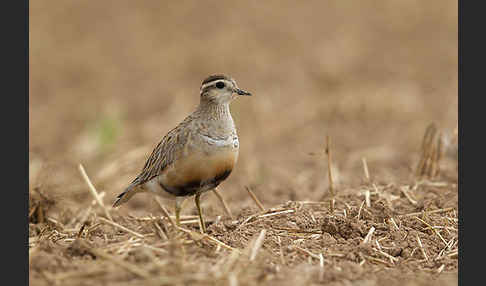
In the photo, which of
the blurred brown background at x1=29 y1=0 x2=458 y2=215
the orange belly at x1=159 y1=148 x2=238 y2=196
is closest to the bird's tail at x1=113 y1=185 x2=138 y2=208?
the orange belly at x1=159 y1=148 x2=238 y2=196

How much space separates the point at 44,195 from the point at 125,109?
25.1 ft

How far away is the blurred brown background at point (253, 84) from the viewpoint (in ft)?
35.0

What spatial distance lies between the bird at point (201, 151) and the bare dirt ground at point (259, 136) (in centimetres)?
41

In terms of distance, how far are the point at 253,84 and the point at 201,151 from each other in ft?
33.3

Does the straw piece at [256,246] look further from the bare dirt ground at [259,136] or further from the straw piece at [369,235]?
the straw piece at [369,235]

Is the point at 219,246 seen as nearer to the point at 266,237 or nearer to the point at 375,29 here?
the point at 266,237

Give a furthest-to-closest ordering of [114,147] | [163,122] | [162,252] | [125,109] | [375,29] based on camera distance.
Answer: [375,29]
[125,109]
[163,122]
[114,147]
[162,252]

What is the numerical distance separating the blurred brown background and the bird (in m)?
1.61

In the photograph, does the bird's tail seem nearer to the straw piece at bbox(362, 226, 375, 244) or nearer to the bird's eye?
the bird's eye

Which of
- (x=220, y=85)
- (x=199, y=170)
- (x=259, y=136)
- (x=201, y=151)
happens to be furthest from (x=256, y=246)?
(x=259, y=136)

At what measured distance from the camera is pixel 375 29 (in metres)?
19.3

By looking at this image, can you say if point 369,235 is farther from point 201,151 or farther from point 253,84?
point 253,84

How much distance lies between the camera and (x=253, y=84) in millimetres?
16156

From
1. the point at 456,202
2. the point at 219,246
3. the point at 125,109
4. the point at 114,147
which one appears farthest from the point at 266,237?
the point at 125,109
